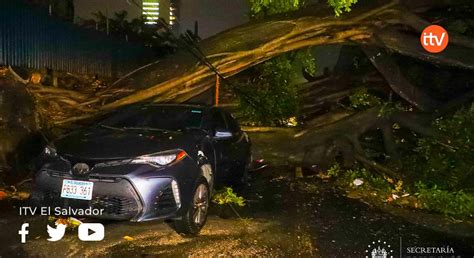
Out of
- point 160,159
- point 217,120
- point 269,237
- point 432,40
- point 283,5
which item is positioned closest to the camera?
point 160,159

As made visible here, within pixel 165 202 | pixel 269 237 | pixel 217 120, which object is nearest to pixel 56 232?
pixel 165 202

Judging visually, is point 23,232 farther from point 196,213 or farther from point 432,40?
point 432,40

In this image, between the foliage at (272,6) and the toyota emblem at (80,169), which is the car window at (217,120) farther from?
the foliage at (272,6)

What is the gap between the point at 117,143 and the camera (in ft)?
16.3

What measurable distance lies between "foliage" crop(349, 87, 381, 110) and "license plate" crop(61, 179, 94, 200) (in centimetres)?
789

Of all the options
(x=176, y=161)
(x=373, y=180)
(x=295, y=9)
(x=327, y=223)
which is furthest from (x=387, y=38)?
(x=176, y=161)

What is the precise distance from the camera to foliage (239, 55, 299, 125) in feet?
34.4

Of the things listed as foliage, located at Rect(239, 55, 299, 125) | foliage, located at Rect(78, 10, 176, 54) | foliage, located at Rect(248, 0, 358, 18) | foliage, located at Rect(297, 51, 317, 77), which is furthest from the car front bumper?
foliage, located at Rect(78, 10, 176, 54)

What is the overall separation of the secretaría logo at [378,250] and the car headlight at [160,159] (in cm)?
236

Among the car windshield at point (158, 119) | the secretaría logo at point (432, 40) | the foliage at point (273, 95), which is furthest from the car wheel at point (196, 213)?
the secretaría logo at point (432, 40)

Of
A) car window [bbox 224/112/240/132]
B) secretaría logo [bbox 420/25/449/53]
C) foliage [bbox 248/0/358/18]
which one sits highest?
Answer: foliage [bbox 248/0/358/18]

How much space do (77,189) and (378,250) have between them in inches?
133

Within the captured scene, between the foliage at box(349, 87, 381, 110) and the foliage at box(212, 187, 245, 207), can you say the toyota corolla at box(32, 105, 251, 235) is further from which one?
the foliage at box(349, 87, 381, 110)

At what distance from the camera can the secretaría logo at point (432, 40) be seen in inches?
387
